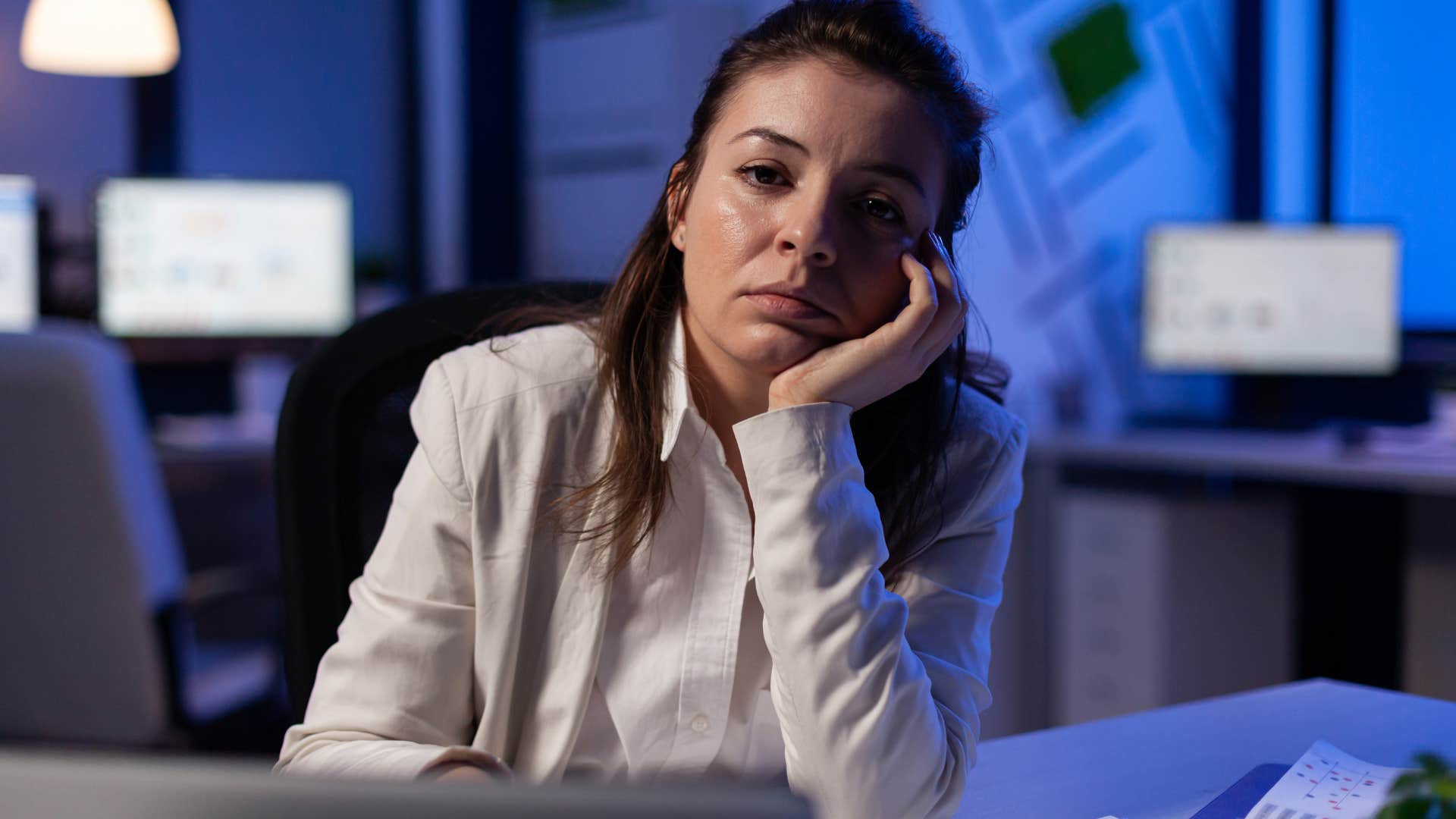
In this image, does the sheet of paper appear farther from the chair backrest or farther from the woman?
the chair backrest

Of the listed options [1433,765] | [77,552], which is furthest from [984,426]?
[77,552]

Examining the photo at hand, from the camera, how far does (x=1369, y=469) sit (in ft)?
7.98

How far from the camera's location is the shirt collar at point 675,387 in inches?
42.1

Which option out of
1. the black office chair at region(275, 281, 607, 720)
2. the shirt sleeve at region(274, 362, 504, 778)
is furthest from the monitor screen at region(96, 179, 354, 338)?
the shirt sleeve at region(274, 362, 504, 778)

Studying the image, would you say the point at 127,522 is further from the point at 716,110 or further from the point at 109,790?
the point at 109,790

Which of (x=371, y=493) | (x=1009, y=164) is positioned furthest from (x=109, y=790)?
(x=1009, y=164)

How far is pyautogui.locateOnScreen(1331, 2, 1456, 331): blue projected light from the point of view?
3.21 meters

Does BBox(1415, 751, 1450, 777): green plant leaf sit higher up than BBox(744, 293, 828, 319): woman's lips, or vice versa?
BBox(744, 293, 828, 319): woman's lips

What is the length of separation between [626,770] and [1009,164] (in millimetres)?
2537

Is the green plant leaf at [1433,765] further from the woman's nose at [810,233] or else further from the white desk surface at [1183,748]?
the woman's nose at [810,233]

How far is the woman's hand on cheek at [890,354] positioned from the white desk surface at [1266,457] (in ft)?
5.44

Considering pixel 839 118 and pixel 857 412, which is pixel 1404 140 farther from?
pixel 839 118

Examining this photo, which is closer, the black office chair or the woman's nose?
the woman's nose

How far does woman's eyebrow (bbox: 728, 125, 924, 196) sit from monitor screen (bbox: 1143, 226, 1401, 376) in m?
2.38
